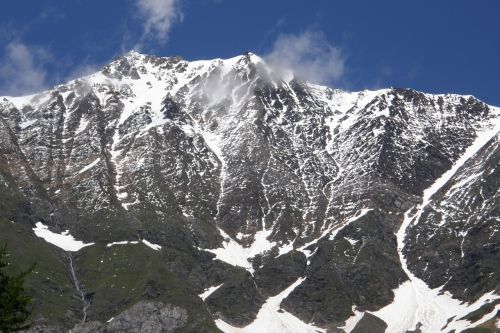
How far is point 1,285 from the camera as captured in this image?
44125 millimetres

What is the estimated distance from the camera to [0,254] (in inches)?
1726

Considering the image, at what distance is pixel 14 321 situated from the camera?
43562 millimetres

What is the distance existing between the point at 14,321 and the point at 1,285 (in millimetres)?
Result: 2267

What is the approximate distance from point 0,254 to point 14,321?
395 centimetres

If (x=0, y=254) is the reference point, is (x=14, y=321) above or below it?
below

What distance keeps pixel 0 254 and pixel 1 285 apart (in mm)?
1865
